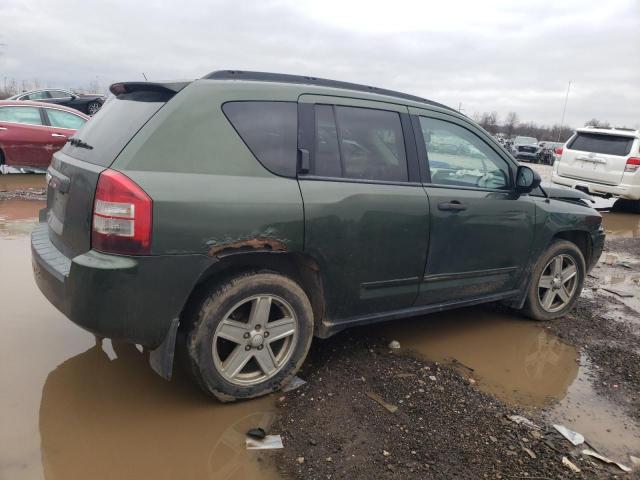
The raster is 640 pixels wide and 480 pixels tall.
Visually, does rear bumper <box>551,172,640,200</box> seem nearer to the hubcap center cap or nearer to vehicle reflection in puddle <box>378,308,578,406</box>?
vehicle reflection in puddle <box>378,308,578,406</box>

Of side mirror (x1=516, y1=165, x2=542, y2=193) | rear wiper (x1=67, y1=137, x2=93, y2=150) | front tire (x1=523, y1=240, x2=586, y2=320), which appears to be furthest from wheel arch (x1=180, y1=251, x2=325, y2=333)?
front tire (x1=523, y1=240, x2=586, y2=320)

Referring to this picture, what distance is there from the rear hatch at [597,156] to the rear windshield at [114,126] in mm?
10919

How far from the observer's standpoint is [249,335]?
9.73 feet

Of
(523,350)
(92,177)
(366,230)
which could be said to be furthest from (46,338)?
(523,350)

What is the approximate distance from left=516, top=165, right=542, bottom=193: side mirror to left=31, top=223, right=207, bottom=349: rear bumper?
2666 mm

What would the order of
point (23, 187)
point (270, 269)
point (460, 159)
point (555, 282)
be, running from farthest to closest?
point (23, 187) → point (555, 282) → point (460, 159) → point (270, 269)

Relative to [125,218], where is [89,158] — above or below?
above

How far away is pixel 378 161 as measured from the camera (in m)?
3.39

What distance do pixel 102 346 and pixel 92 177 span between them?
1486 mm

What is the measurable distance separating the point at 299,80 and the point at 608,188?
1011cm

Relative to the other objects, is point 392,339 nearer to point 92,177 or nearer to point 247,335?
point 247,335

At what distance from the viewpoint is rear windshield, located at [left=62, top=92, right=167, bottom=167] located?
2744 millimetres

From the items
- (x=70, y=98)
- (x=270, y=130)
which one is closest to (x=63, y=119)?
(x=70, y=98)

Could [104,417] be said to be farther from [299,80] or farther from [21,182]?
[21,182]
